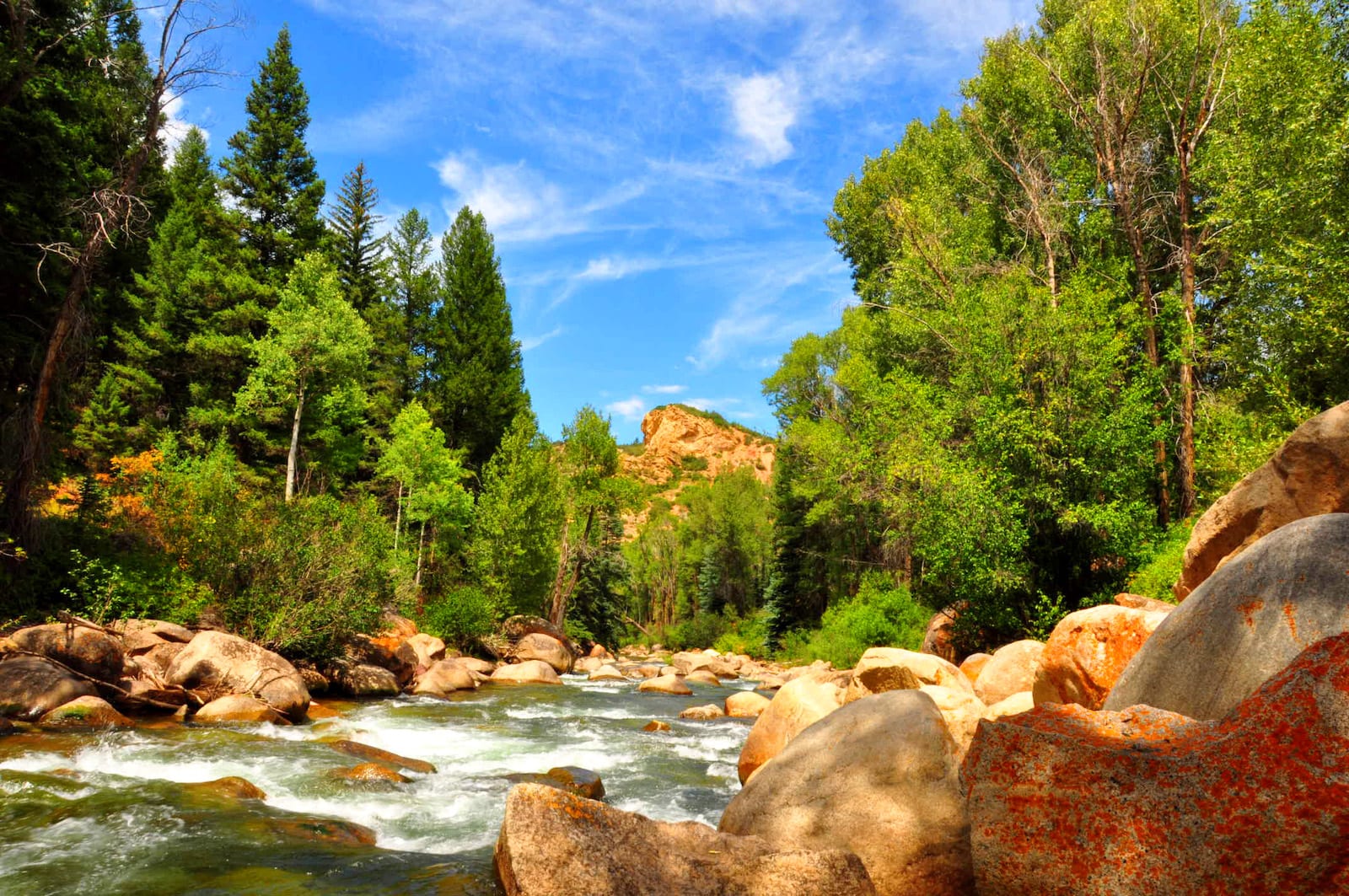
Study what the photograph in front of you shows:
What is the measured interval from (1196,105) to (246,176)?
3666 cm

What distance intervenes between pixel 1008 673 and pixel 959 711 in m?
3.47

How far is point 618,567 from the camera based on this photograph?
4456cm

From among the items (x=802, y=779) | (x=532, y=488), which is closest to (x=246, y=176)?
(x=532, y=488)

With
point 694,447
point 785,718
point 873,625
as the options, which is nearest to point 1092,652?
point 785,718

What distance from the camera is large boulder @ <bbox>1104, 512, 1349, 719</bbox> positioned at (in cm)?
385

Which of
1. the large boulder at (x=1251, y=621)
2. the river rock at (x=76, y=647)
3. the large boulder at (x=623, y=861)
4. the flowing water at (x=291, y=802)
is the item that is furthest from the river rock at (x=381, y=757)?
the large boulder at (x=1251, y=621)

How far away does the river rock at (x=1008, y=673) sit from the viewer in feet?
32.4

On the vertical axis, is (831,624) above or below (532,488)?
below

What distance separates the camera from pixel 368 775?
8031mm

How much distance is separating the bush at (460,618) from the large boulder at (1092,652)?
21133 millimetres

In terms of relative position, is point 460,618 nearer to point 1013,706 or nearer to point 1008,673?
point 1008,673

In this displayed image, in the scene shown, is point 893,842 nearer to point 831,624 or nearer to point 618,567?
point 831,624

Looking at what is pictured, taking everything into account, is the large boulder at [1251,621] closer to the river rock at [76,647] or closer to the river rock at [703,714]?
the river rock at [703,714]

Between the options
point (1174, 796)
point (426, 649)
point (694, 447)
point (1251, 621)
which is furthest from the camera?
point (694, 447)
